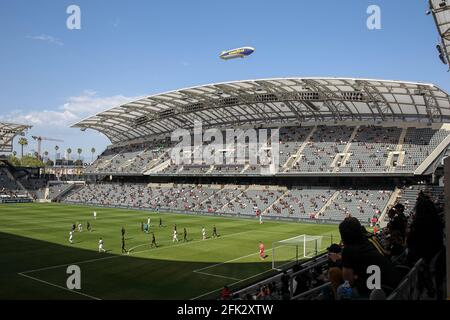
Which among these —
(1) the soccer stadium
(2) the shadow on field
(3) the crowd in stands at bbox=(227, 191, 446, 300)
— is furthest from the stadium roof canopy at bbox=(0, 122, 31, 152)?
(3) the crowd in stands at bbox=(227, 191, 446, 300)

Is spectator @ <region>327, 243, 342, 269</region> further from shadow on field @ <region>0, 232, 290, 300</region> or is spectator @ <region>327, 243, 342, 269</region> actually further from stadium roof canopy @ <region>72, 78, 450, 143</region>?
stadium roof canopy @ <region>72, 78, 450, 143</region>

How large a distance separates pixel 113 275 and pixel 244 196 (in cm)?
4078

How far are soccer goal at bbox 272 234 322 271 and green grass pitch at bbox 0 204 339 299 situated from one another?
82 centimetres

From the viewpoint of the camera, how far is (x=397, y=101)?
52.1m

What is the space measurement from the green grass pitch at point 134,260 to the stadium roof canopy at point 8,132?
46866 millimetres

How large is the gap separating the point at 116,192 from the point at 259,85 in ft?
140

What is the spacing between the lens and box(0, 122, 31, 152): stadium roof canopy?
3433 inches

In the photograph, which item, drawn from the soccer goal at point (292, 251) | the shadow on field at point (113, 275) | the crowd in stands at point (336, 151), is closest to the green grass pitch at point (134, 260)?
the shadow on field at point (113, 275)

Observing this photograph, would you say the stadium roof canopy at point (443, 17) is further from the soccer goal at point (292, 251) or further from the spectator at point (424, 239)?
the soccer goal at point (292, 251)

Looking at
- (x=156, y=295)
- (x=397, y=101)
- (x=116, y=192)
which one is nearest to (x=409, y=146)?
(x=397, y=101)

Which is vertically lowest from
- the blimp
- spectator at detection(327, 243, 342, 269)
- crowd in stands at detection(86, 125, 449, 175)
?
spectator at detection(327, 243, 342, 269)

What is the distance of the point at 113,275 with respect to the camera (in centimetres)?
2386
